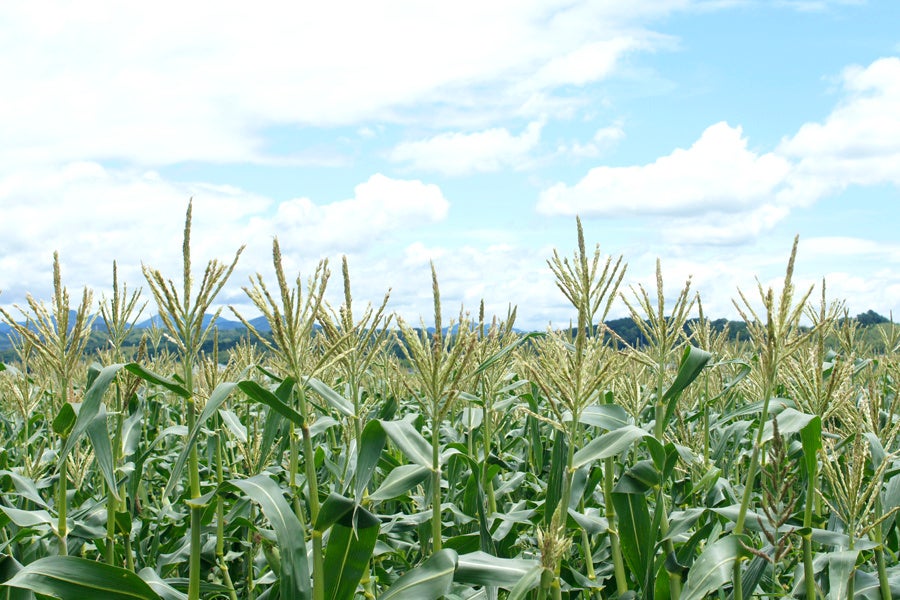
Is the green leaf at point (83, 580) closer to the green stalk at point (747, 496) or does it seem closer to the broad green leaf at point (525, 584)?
the broad green leaf at point (525, 584)

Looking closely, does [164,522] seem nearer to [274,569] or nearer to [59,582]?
[274,569]

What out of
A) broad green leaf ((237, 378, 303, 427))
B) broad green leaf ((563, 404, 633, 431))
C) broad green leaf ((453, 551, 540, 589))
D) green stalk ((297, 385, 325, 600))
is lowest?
broad green leaf ((453, 551, 540, 589))

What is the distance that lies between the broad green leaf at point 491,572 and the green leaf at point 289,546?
2.20 ft

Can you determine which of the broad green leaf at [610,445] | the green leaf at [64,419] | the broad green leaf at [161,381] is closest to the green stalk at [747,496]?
the broad green leaf at [610,445]

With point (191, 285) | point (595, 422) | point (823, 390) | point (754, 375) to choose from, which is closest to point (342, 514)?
point (191, 285)

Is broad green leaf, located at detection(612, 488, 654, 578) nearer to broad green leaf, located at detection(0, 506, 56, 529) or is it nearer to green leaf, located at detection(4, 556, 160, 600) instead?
green leaf, located at detection(4, 556, 160, 600)

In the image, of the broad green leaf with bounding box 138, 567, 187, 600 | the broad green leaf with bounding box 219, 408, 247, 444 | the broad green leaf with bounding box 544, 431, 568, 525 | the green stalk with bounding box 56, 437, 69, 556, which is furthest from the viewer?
the broad green leaf with bounding box 219, 408, 247, 444

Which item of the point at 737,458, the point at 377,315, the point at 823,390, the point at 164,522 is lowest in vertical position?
the point at 164,522

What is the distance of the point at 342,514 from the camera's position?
2.72 metres

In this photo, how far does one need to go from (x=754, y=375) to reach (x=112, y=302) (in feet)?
17.5

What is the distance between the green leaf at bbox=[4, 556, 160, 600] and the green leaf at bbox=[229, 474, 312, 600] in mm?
621

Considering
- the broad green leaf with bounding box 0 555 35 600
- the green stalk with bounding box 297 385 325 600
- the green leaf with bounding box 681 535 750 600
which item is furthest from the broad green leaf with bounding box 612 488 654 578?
the broad green leaf with bounding box 0 555 35 600

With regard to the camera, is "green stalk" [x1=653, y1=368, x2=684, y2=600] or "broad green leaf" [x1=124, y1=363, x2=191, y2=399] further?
"green stalk" [x1=653, y1=368, x2=684, y2=600]

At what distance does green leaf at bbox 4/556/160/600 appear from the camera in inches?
109
